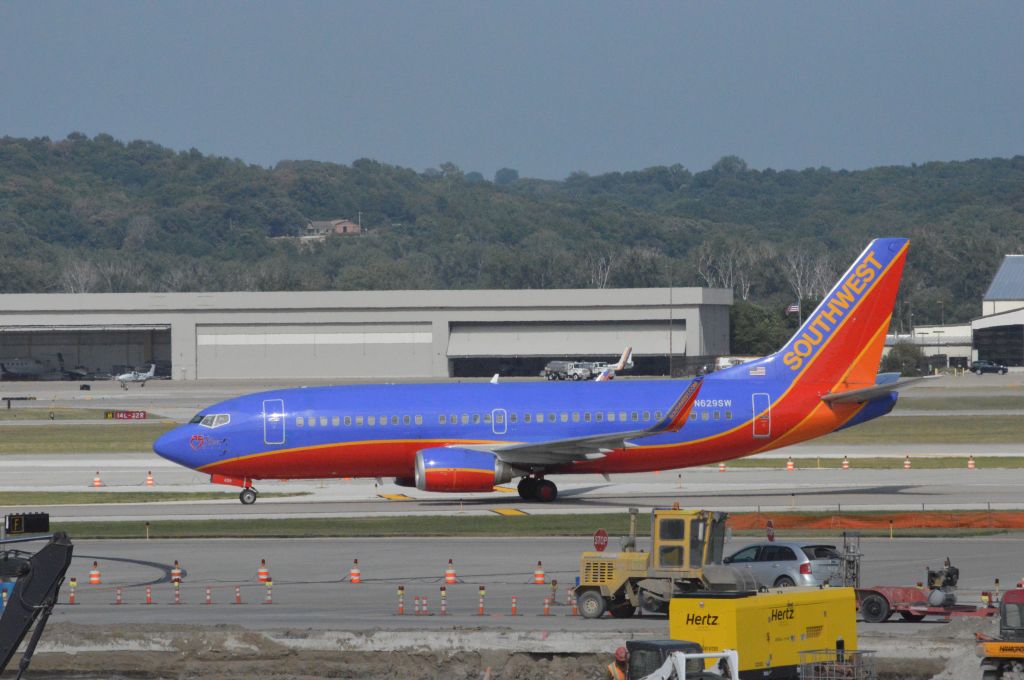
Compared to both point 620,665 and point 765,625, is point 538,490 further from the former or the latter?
point 620,665

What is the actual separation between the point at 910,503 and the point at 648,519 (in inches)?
365

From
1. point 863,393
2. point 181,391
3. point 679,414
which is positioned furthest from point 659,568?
point 181,391

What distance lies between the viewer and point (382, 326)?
466 ft

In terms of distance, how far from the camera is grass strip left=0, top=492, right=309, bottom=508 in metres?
50.5

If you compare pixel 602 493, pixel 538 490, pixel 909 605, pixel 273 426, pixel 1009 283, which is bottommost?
pixel 909 605

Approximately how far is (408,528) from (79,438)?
4061cm

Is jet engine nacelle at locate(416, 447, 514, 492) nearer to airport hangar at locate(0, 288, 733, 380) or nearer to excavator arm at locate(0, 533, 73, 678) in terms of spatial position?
excavator arm at locate(0, 533, 73, 678)

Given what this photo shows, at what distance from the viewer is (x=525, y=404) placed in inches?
1940

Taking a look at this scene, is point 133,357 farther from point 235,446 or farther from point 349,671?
point 349,671

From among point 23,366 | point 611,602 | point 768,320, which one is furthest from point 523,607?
point 768,320

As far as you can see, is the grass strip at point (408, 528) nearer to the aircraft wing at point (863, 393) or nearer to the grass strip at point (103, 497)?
the aircraft wing at point (863, 393)

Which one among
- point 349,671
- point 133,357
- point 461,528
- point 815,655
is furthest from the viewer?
point 133,357

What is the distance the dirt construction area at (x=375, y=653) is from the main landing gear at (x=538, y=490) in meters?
23.9

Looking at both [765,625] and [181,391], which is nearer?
[765,625]
